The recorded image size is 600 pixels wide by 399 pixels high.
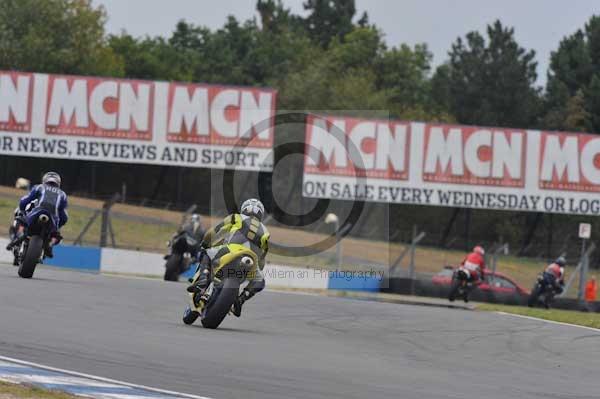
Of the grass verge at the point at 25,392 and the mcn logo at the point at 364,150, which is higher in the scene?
the mcn logo at the point at 364,150

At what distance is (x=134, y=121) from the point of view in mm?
42562

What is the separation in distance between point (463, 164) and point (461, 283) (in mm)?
15456

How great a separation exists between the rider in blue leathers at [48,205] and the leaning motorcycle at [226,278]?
4726 mm

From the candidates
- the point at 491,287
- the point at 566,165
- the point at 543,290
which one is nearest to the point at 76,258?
the point at 491,287

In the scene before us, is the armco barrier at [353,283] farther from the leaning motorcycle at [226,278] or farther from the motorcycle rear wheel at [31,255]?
the leaning motorcycle at [226,278]

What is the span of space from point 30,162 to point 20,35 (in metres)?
20.3

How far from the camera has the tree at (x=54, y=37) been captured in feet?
228

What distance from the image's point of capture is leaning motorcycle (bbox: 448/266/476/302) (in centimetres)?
2797

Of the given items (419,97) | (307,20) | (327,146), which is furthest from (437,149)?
(307,20)

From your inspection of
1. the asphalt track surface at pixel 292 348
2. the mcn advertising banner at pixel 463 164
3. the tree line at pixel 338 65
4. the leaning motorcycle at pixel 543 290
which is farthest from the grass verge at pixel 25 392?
the tree line at pixel 338 65

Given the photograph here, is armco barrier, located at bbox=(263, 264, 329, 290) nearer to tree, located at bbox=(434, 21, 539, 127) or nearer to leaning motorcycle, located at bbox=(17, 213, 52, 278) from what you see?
leaning motorcycle, located at bbox=(17, 213, 52, 278)

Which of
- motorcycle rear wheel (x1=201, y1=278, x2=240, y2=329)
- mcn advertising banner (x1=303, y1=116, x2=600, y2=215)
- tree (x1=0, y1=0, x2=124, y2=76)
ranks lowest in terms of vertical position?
motorcycle rear wheel (x1=201, y1=278, x2=240, y2=329)

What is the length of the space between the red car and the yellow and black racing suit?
17466 millimetres

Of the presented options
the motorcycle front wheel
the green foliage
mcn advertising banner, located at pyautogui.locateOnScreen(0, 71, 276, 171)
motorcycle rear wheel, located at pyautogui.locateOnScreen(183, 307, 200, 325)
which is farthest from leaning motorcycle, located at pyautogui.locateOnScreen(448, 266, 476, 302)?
the green foliage
